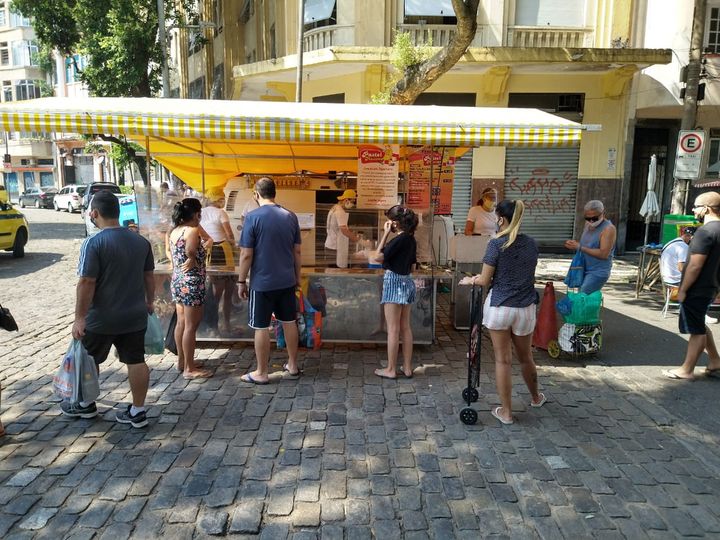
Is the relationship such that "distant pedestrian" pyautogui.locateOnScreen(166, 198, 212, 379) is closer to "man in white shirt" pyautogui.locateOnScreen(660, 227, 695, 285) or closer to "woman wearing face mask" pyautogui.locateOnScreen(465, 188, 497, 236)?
"woman wearing face mask" pyautogui.locateOnScreen(465, 188, 497, 236)

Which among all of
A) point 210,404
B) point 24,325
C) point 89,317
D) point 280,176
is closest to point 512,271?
point 210,404

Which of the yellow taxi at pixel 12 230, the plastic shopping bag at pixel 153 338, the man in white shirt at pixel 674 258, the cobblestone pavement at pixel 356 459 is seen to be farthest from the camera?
the yellow taxi at pixel 12 230

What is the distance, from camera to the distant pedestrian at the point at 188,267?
5008 mm

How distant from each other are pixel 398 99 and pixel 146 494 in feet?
23.7

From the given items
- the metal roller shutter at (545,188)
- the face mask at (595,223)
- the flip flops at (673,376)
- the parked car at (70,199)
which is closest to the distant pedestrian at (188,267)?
the face mask at (595,223)

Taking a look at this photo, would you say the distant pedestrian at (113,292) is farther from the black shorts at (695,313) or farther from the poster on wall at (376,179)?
the black shorts at (695,313)

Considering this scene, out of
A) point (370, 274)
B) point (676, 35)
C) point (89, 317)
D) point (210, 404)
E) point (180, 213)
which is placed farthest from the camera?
point (676, 35)

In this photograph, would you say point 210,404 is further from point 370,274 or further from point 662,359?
point 662,359

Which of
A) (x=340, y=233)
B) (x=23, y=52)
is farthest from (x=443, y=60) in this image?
(x=23, y=52)

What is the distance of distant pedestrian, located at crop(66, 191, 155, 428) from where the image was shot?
149 inches

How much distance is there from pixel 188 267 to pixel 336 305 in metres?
1.77

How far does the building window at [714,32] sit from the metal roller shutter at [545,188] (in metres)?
4.06

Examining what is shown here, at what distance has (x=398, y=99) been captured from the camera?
29.3ft

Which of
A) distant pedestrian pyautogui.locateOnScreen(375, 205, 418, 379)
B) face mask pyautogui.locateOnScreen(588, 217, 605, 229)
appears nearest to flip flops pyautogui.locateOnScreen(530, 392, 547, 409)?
distant pedestrian pyautogui.locateOnScreen(375, 205, 418, 379)
